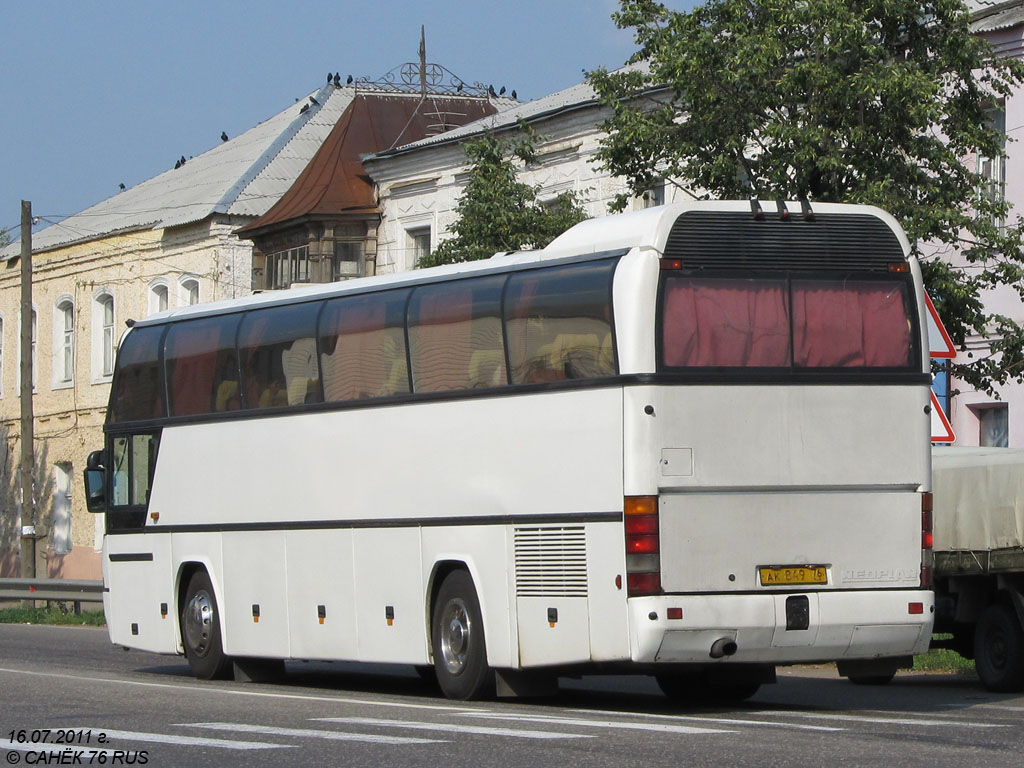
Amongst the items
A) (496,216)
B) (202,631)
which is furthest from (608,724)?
(496,216)

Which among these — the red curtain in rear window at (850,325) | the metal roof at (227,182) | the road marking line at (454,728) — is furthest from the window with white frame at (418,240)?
the road marking line at (454,728)

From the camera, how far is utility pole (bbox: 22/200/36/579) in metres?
40.1

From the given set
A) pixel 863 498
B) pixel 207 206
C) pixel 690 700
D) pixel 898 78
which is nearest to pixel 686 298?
pixel 863 498

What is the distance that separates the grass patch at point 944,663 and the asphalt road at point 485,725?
48.5 inches

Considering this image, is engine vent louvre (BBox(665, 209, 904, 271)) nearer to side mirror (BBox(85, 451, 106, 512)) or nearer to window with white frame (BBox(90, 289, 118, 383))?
side mirror (BBox(85, 451, 106, 512))

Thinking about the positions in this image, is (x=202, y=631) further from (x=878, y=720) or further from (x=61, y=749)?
(x=61, y=749)

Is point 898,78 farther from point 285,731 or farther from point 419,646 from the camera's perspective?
point 285,731

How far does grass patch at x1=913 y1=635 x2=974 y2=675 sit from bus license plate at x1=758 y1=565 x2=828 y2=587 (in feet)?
20.9

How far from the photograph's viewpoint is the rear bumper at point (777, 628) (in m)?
13.8

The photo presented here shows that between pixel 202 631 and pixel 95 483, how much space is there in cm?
254

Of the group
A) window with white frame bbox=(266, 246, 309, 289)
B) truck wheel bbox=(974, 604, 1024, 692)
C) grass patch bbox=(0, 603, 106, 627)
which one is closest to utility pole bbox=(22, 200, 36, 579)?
grass patch bbox=(0, 603, 106, 627)

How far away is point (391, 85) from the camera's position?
2008 inches

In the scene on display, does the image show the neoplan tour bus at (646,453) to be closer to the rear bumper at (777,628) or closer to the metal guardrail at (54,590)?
the rear bumper at (777,628)

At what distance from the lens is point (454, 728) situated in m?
12.4
